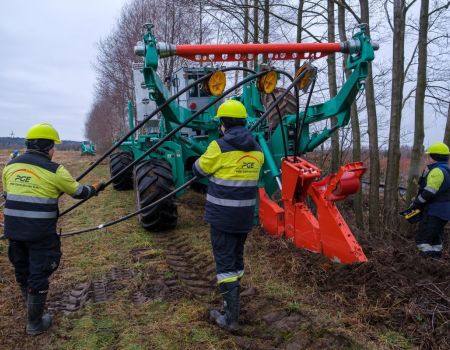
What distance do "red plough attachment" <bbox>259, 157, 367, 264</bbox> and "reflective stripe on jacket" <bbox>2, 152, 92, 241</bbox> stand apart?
2564mm

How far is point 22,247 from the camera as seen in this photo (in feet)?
12.3

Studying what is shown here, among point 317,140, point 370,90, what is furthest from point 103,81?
point 317,140

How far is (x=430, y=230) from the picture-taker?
5.98m

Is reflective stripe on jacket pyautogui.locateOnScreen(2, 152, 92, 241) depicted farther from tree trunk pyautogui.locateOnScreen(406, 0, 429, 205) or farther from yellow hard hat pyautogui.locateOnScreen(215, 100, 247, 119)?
tree trunk pyautogui.locateOnScreen(406, 0, 429, 205)

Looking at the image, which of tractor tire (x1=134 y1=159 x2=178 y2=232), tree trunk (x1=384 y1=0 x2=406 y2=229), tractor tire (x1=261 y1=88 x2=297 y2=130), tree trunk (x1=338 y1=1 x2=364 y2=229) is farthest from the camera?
tree trunk (x1=338 y1=1 x2=364 y2=229)

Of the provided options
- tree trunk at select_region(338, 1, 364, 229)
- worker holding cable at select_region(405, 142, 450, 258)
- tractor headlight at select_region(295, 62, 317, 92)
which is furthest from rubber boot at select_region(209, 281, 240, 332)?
tree trunk at select_region(338, 1, 364, 229)

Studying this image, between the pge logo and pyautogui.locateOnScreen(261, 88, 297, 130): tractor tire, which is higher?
pyautogui.locateOnScreen(261, 88, 297, 130): tractor tire

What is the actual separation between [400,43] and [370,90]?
3.70ft

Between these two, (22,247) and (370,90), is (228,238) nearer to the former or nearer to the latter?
(22,247)

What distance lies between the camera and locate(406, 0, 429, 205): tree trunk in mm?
9023

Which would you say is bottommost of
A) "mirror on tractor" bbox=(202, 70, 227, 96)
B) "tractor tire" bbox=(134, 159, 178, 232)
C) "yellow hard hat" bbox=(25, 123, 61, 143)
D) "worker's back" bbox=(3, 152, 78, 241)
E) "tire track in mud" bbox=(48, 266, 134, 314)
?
"tire track in mud" bbox=(48, 266, 134, 314)

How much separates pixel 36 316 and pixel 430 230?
5120 mm

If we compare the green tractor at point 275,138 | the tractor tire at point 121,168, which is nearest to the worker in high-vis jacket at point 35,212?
the green tractor at point 275,138

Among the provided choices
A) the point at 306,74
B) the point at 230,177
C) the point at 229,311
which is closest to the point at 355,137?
the point at 306,74
